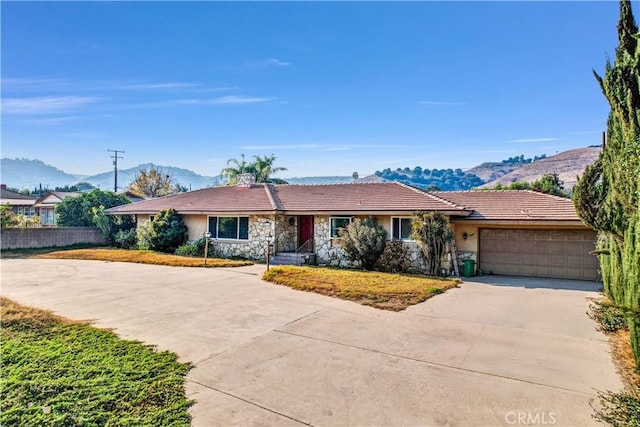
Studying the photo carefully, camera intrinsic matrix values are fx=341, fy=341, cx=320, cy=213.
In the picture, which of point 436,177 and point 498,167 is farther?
point 498,167

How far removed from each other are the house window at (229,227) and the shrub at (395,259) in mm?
8102

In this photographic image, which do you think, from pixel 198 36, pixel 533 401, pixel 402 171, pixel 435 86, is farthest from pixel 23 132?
pixel 402 171

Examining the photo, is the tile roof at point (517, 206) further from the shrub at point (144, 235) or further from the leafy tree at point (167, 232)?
the shrub at point (144, 235)

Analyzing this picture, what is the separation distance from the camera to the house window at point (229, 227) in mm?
19562

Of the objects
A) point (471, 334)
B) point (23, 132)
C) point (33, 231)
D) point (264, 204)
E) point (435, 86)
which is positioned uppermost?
point (435, 86)

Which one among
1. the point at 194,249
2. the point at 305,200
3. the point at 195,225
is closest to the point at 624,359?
the point at 305,200

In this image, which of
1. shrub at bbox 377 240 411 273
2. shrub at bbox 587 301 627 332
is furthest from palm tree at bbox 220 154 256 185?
shrub at bbox 587 301 627 332

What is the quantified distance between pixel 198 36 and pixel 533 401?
16.9 meters

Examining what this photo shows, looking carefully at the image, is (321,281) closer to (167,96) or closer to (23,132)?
(167,96)

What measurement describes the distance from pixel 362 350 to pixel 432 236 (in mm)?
9351

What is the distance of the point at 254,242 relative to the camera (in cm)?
1914

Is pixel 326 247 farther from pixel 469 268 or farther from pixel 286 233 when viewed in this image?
pixel 469 268

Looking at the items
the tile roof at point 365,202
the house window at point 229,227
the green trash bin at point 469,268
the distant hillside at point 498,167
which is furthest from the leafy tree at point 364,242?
the distant hillside at point 498,167

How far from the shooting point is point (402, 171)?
8338 centimetres
